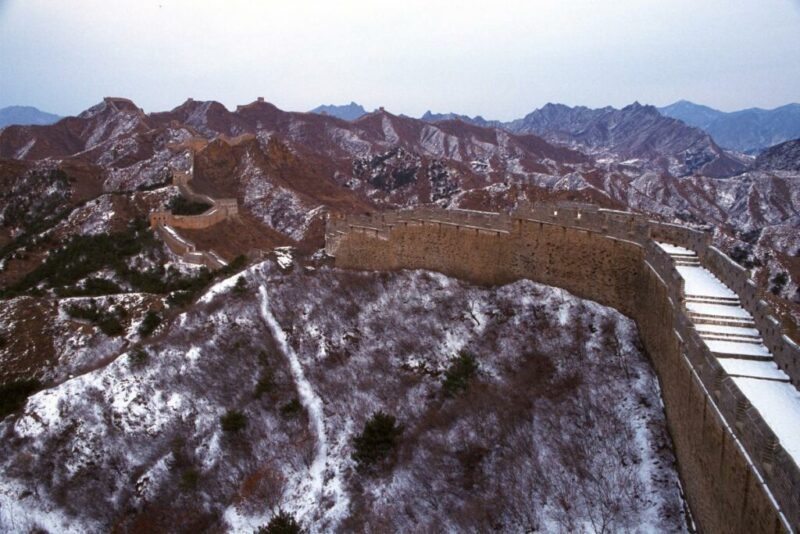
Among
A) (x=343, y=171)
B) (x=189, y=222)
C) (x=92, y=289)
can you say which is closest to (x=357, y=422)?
(x=92, y=289)

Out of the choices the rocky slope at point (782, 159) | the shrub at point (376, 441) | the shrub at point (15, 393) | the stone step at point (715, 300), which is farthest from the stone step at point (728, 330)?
the rocky slope at point (782, 159)

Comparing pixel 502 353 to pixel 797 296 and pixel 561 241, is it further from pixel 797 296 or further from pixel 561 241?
pixel 797 296

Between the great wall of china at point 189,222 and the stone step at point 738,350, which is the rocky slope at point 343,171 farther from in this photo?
the stone step at point 738,350

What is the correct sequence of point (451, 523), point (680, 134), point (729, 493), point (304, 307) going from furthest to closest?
point (680, 134)
point (304, 307)
point (451, 523)
point (729, 493)

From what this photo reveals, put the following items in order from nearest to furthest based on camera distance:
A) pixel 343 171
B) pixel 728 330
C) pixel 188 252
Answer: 1. pixel 728 330
2. pixel 188 252
3. pixel 343 171

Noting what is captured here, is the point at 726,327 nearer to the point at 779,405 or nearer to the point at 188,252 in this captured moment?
the point at 779,405

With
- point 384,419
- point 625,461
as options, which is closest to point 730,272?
point 625,461
